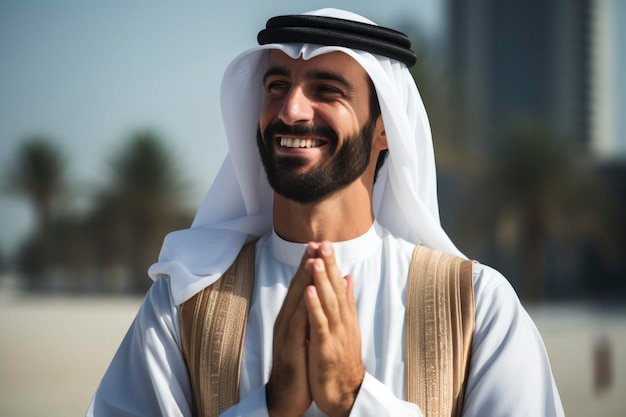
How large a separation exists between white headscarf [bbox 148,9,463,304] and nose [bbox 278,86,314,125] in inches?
4.8

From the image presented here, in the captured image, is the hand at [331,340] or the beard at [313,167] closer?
the hand at [331,340]

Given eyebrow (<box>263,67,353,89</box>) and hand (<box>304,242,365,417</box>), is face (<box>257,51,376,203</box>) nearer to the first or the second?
eyebrow (<box>263,67,353,89</box>)

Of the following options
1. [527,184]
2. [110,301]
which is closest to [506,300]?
[527,184]

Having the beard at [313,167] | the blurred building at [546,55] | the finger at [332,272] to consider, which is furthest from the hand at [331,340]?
the blurred building at [546,55]

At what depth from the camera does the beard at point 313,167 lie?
253cm

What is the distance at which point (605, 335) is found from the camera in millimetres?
24234

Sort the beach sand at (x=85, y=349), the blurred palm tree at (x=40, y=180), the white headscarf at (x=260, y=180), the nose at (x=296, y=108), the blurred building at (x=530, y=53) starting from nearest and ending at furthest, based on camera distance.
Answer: the nose at (x=296, y=108), the white headscarf at (x=260, y=180), the beach sand at (x=85, y=349), the blurred palm tree at (x=40, y=180), the blurred building at (x=530, y=53)

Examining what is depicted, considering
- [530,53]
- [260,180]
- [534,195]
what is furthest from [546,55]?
[260,180]

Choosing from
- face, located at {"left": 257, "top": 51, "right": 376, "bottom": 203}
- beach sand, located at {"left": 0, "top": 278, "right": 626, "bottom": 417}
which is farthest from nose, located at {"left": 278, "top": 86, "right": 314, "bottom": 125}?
beach sand, located at {"left": 0, "top": 278, "right": 626, "bottom": 417}

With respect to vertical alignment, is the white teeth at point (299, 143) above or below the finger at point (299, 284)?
above

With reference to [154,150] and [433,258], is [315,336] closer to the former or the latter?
[433,258]

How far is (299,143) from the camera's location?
253 centimetres

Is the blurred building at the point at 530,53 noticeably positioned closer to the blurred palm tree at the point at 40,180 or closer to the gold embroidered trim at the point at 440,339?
the blurred palm tree at the point at 40,180

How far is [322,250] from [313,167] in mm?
361
